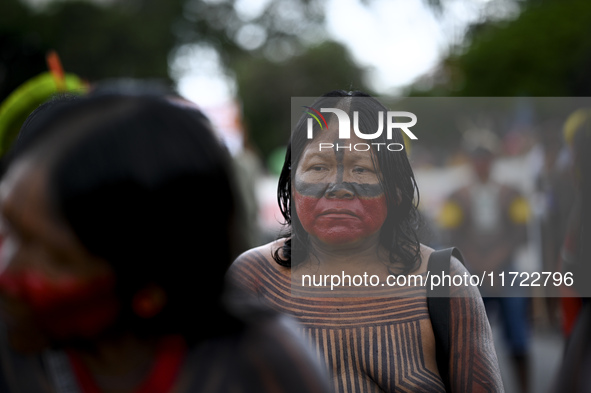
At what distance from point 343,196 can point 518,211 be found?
3849 mm

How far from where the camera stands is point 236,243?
1377 millimetres

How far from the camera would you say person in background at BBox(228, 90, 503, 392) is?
2037 mm

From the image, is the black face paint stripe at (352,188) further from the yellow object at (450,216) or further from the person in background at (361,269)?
the yellow object at (450,216)

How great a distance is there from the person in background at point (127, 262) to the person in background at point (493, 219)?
3.95 metres

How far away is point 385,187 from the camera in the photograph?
2.16 meters

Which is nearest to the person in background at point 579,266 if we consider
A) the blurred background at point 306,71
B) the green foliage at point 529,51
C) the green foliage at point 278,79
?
the blurred background at point 306,71

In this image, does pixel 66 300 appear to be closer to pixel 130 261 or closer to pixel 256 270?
pixel 130 261

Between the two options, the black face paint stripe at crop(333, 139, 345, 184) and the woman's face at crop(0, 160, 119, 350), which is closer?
the woman's face at crop(0, 160, 119, 350)

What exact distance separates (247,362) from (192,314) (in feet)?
0.46

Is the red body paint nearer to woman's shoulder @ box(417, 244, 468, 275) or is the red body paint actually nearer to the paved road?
woman's shoulder @ box(417, 244, 468, 275)

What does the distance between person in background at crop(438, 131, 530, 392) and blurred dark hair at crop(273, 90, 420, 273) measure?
9.83 feet

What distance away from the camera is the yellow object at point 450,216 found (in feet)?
17.4

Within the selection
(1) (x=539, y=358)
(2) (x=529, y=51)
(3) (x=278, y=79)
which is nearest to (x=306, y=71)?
(3) (x=278, y=79)

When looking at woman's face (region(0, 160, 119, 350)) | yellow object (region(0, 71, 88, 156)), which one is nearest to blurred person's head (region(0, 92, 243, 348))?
woman's face (region(0, 160, 119, 350))
